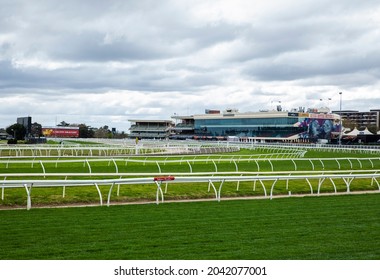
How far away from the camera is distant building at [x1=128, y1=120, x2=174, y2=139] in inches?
4692

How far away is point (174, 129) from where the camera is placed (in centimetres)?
11500

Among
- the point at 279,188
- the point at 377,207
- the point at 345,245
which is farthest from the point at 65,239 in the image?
the point at 279,188

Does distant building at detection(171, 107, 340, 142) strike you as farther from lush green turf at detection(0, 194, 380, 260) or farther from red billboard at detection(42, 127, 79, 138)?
lush green turf at detection(0, 194, 380, 260)

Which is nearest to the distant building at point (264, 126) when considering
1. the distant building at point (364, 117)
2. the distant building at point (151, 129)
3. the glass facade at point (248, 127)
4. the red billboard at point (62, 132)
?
the glass facade at point (248, 127)

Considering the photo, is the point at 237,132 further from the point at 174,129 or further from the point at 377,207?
the point at 377,207

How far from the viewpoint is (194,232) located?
7613mm

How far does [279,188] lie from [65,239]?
9484 mm

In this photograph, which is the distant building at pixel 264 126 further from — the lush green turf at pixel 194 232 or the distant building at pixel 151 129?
the lush green turf at pixel 194 232

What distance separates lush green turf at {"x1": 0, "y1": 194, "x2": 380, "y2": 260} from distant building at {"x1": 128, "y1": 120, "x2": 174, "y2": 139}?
353ft

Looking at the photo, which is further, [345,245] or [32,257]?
[345,245]

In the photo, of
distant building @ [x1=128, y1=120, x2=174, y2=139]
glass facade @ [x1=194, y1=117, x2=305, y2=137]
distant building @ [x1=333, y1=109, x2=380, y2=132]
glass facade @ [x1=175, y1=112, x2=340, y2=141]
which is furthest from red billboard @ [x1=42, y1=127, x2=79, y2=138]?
distant building @ [x1=333, y1=109, x2=380, y2=132]


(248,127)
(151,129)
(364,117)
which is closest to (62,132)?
(151,129)

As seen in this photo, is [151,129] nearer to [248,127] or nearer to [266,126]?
[248,127]

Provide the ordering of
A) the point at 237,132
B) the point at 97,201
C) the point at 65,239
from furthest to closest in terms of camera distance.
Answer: the point at 237,132, the point at 97,201, the point at 65,239
